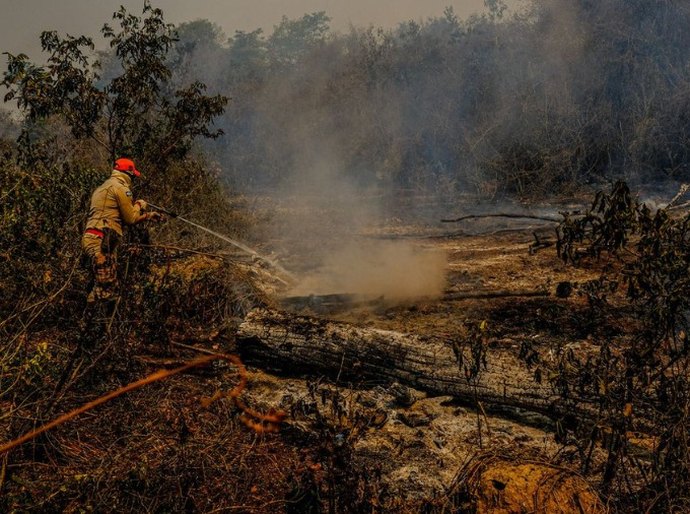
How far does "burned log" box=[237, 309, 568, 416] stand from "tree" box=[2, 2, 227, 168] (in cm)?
371

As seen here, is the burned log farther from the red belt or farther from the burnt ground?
the red belt

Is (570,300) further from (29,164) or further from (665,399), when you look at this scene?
(29,164)

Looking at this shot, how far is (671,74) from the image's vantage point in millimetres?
9633

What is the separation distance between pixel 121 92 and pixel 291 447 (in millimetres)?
5170

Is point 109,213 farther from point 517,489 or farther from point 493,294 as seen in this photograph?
point 517,489

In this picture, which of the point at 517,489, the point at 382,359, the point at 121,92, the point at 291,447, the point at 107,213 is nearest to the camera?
the point at 517,489

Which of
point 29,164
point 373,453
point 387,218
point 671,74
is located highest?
point 671,74

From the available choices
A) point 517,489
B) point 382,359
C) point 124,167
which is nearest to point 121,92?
point 124,167

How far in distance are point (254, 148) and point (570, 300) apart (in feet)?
34.7

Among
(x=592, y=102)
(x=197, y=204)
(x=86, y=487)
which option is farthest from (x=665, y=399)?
(x=592, y=102)

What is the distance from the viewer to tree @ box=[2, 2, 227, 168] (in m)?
5.58

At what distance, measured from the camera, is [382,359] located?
3.60m

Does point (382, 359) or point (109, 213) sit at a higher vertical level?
point (109, 213)

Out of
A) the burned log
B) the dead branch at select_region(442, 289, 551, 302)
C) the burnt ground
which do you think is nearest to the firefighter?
the burnt ground
